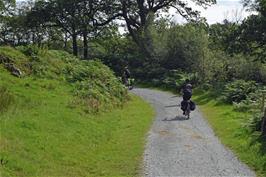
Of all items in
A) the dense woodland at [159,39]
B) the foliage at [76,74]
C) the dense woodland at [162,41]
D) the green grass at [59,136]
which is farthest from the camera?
the dense woodland at [159,39]

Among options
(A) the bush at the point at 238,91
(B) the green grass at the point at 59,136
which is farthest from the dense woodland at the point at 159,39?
(B) the green grass at the point at 59,136

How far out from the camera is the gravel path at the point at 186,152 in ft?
49.2

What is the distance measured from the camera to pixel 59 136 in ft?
55.8

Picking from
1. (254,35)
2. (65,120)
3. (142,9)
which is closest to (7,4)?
(142,9)

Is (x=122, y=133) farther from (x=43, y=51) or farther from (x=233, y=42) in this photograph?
(x=233, y=42)

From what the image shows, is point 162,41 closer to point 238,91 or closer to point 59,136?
point 238,91

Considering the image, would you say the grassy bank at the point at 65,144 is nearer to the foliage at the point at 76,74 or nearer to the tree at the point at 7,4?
the foliage at the point at 76,74

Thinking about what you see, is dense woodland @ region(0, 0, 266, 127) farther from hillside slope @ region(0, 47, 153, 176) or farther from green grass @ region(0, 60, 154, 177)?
green grass @ region(0, 60, 154, 177)

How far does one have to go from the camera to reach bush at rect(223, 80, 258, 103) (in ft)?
106

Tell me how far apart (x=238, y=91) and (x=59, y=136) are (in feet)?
60.8

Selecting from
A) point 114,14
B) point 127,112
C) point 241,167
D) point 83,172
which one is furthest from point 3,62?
point 114,14

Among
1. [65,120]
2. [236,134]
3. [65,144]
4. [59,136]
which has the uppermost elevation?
[65,120]

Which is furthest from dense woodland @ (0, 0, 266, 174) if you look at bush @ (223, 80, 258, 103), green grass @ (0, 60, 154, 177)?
green grass @ (0, 60, 154, 177)

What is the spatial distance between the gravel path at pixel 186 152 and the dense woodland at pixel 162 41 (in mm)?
1335
